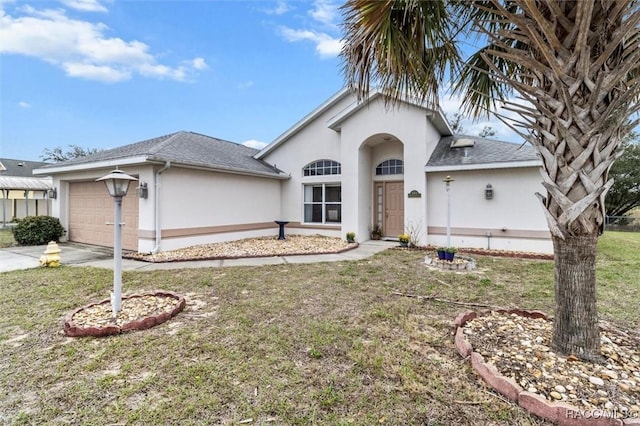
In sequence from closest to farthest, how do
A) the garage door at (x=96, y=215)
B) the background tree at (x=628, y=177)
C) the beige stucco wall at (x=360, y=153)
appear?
the garage door at (x=96, y=215), the beige stucco wall at (x=360, y=153), the background tree at (x=628, y=177)

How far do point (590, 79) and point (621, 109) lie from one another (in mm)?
451

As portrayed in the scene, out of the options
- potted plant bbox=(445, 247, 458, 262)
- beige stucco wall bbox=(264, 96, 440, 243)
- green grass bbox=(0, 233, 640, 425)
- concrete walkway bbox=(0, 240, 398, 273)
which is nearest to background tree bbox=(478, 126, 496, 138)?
beige stucco wall bbox=(264, 96, 440, 243)

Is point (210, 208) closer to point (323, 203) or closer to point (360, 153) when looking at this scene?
point (323, 203)

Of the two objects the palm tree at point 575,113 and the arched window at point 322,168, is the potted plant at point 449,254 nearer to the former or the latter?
the palm tree at point 575,113

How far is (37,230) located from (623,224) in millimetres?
35059

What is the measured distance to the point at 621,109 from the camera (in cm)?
288

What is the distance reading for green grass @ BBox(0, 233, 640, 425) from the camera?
2.51 m

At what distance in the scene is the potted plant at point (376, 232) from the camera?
12.9m

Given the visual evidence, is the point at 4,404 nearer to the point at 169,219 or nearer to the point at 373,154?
the point at 169,219

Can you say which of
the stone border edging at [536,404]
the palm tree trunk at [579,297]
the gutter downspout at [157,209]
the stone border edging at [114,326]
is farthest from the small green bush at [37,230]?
the palm tree trunk at [579,297]

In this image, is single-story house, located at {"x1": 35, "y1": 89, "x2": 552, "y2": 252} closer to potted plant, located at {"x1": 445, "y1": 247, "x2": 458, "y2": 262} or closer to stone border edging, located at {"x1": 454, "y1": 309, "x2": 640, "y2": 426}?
potted plant, located at {"x1": 445, "y1": 247, "x2": 458, "y2": 262}

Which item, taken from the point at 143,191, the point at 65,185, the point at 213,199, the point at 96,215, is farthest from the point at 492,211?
the point at 65,185

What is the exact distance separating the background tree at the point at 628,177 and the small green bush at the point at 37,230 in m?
35.3

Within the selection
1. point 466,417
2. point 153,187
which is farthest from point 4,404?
point 153,187
